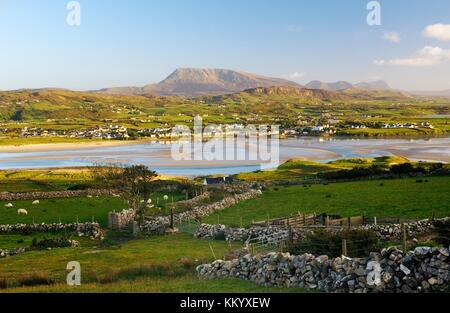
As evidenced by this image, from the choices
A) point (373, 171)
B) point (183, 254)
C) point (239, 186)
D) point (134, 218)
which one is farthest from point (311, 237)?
point (373, 171)

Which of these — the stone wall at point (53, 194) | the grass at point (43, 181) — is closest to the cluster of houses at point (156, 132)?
the grass at point (43, 181)

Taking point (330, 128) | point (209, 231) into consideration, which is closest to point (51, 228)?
point (209, 231)

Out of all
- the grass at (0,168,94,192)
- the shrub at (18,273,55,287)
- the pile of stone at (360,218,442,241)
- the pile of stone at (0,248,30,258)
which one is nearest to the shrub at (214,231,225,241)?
the pile of stone at (360,218,442,241)

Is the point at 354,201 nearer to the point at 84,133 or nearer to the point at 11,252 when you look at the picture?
the point at 11,252

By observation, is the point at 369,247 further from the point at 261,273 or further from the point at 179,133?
the point at 179,133

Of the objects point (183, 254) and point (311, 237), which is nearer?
point (311, 237)
